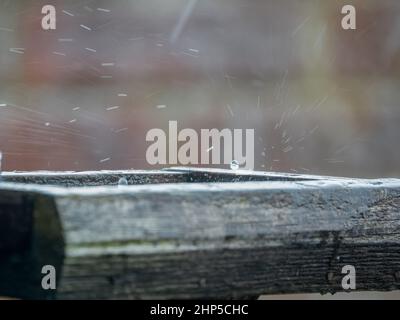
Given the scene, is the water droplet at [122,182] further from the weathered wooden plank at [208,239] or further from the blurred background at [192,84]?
the blurred background at [192,84]

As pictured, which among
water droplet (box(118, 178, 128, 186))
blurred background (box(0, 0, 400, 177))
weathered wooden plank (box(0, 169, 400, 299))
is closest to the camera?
weathered wooden plank (box(0, 169, 400, 299))

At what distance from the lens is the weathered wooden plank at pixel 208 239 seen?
3.03 feet

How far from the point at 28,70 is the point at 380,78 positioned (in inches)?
63.3

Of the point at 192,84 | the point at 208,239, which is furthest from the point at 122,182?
the point at 192,84

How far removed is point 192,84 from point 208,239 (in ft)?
8.85

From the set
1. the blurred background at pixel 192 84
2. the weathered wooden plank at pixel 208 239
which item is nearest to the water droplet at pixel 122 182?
the weathered wooden plank at pixel 208 239

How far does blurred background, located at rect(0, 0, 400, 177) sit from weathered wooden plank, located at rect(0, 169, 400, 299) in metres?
2.46

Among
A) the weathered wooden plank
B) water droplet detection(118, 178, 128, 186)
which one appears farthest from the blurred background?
the weathered wooden plank

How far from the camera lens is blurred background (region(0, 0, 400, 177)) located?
11.8ft

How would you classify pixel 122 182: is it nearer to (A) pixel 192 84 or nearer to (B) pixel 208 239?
(B) pixel 208 239

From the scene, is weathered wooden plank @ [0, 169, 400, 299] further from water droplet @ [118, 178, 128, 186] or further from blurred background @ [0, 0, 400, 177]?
blurred background @ [0, 0, 400, 177]

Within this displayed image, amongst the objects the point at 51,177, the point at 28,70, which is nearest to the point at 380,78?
the point at 28,70

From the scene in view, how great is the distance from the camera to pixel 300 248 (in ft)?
3.52
